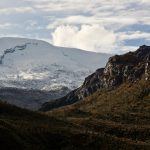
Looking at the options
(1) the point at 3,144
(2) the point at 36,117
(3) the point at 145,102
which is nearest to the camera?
(1) the point at 3,144

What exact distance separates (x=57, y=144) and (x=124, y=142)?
32.9ft

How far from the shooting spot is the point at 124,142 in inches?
2486

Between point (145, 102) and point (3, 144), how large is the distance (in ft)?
474

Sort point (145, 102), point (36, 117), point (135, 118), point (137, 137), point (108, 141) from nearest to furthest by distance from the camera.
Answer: point (108, 141) → point (36, 117) → point (137, 137) → point (135, 118) → point (145, 102)

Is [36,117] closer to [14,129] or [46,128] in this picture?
[46,128]

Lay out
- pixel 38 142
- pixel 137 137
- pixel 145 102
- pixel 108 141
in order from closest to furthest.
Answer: pixel 38 142 → pixel 108 141 → pixel 137 137 → pixel 145 102

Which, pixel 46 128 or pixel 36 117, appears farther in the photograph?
pixel 36 117

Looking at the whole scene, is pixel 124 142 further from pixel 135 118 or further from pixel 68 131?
pixel 135 118

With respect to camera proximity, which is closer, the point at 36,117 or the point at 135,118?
the point at 36,117

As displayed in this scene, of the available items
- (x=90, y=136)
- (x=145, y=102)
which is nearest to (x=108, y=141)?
(x=90, y=136)

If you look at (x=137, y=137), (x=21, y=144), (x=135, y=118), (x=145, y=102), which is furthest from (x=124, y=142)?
(x=145, y=102)

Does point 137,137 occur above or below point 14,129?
below

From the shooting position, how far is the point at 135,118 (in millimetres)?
155375

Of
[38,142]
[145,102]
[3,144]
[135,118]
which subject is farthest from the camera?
[145,102]
